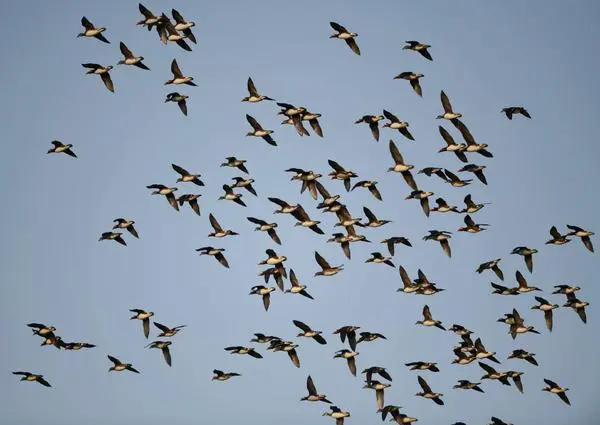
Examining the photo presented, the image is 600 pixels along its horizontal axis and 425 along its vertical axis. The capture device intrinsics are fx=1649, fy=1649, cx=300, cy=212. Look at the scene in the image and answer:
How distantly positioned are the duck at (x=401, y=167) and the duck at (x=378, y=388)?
41.9 ft

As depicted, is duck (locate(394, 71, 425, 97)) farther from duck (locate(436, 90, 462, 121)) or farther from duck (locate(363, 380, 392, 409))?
duck (locate(363, 380, 392, 409))

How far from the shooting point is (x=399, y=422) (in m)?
104

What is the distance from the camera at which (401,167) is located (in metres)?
104

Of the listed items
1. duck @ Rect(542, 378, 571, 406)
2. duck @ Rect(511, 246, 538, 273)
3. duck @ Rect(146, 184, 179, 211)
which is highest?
duck @ Rect(146, 184, 179, 211)

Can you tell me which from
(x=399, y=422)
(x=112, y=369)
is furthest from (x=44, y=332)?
(x=399, y=422)

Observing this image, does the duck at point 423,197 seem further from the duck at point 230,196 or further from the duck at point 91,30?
the duck at point 91,30

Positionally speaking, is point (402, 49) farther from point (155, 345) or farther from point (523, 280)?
point (155, 345)

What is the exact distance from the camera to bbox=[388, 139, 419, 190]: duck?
10388 centimetres

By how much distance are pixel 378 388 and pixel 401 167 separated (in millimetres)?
14371

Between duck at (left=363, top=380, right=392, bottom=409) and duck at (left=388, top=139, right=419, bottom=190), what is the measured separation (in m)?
12.8

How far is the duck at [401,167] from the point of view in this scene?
10388 centimetres

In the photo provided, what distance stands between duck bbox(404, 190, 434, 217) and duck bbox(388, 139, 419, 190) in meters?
0.35

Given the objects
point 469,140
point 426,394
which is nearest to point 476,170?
point 469,140

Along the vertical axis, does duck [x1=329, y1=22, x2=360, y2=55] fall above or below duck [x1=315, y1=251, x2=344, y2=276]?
above
